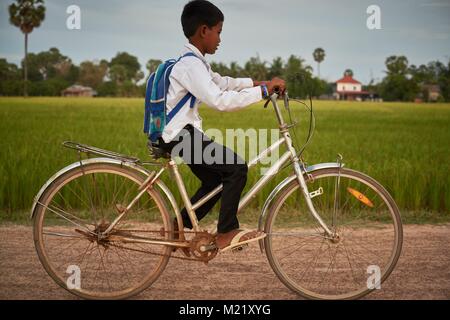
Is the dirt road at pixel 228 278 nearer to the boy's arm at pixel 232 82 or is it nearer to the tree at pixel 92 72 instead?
the boy's arm at pixel 232 82

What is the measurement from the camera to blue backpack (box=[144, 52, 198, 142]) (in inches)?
135

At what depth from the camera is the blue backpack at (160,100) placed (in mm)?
3420

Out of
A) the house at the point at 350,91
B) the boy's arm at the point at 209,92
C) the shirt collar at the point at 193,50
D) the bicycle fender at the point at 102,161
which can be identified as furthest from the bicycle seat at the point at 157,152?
the house at the point at 350,91

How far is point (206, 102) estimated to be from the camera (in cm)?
337

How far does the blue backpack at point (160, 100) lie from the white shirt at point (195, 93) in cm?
2

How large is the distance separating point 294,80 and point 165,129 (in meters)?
0.87

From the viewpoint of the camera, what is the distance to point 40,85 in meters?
56.3

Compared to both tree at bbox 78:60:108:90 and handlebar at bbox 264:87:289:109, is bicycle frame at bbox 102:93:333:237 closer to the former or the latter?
handlebar at bbox 264:87:289:109

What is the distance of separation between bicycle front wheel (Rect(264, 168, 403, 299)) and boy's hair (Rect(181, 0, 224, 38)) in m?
1.10

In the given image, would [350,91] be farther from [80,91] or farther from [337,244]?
[337,244]

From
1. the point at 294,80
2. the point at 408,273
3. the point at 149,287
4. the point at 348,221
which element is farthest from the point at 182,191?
the point at 348,221

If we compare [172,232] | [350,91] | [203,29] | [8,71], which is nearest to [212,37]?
[203,29]

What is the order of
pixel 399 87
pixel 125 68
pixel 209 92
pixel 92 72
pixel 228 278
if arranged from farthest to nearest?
pixel 92 72
pixel 125 68
pixel 399 87
pixel 228 278
pixel 209 92

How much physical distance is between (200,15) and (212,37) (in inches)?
5.7
